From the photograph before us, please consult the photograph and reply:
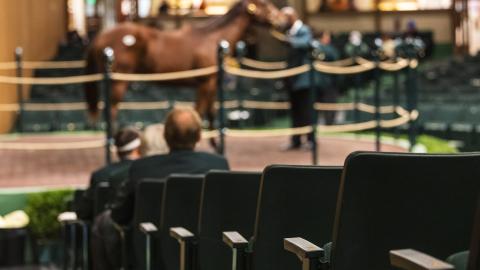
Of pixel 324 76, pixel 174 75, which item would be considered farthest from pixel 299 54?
pixel 174 75

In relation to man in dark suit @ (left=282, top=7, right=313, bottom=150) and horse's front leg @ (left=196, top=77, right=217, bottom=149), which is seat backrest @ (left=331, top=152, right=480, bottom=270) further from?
horse's front leg @ (left=196, top=77, right=217, bottom=149)

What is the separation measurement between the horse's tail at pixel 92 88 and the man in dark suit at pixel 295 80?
1.69 meters

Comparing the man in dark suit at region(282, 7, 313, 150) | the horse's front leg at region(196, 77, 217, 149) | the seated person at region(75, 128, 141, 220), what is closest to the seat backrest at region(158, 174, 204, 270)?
the seated person at region(75, 128, 141, 220)

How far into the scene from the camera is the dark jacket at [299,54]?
881 cm

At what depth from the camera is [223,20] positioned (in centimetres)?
982

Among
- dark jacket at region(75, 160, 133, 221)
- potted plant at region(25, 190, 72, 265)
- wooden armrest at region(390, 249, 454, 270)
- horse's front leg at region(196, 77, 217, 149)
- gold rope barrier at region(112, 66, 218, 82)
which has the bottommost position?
potted plant at region(25, 190, 72, 265)

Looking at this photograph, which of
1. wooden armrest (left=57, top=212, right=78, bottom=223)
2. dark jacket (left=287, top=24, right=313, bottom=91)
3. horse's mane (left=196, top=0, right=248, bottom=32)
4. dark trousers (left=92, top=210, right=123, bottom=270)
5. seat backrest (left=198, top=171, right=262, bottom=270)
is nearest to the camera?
seat backrest (left=198, top=171, right=262, bottom=270)

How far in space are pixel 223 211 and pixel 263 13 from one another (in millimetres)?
6913

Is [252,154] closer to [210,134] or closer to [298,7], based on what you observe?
[210,134]

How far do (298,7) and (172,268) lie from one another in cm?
1818

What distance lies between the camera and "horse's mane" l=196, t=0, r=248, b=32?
972cm

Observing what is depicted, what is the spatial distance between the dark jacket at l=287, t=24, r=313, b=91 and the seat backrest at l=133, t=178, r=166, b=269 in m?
4.72

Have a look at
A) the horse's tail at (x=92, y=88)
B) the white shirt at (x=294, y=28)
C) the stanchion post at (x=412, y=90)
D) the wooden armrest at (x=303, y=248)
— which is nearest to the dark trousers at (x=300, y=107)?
the white shirt at (x=294, y=28)

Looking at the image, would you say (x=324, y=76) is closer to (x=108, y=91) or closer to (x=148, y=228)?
(x=108, y=91)
